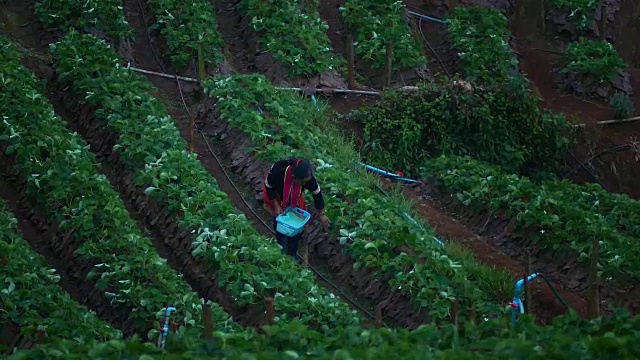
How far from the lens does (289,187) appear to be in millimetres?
11367

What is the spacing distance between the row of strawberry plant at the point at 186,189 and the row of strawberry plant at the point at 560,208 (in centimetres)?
377

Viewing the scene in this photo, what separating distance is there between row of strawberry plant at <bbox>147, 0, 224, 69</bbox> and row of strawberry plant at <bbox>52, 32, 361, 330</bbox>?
118 centimetres

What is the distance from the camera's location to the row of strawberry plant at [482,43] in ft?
61.4

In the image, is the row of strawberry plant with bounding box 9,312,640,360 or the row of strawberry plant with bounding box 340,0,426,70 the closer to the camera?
the row of strawberry plant with bounding box 9,312,640,360

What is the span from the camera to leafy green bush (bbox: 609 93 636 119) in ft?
61.2

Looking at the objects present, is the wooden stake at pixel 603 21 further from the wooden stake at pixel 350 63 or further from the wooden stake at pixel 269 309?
the wooden stake at pixel 269 309

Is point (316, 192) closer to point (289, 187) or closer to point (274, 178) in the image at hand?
point (289, 187)

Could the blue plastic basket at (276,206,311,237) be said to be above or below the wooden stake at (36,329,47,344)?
below

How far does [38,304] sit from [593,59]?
13.0 metres

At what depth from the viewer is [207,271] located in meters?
11.3

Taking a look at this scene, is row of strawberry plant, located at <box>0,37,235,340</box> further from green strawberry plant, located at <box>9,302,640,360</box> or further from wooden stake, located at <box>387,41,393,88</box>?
wooden stake, located at <box>387,41,393,88</box>

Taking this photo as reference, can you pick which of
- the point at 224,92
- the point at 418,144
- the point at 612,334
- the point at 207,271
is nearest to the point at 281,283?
the point at 207,271

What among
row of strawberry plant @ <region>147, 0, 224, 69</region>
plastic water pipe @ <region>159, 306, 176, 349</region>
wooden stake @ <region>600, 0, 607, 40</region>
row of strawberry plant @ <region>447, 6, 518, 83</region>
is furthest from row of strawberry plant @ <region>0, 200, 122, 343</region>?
wooden stake @ <region>600, 0, 607, 40</region>

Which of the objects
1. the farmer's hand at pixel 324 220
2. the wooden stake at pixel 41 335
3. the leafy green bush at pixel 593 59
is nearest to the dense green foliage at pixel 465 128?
the leafy green bush at pixel 593 59
